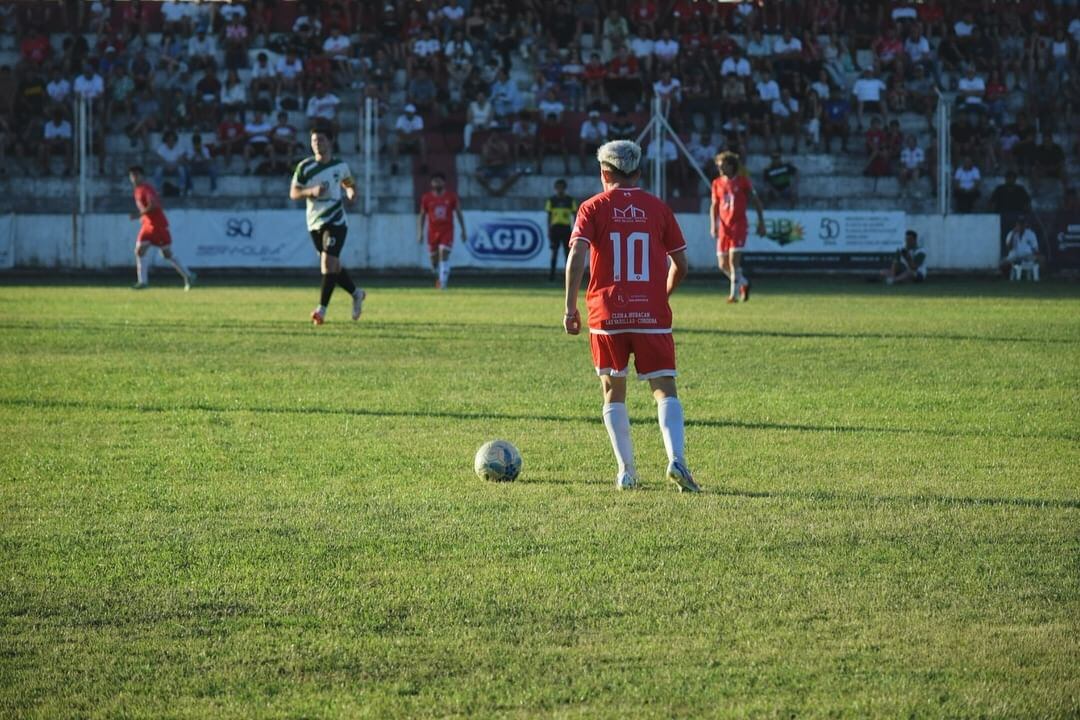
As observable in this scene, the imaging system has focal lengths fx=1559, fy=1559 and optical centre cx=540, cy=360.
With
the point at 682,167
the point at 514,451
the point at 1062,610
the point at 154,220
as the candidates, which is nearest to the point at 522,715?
the point at 1062,610

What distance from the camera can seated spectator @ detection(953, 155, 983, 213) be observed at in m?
35.5

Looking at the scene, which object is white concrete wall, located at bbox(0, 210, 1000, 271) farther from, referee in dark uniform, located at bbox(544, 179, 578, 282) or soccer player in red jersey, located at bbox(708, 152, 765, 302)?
soccer player in red jersey, located at bbox(708, 152, 765, 302)

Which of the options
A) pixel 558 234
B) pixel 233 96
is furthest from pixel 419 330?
pixel 233 96

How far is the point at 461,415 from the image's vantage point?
1134 cm

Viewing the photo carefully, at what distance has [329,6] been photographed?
40281mm

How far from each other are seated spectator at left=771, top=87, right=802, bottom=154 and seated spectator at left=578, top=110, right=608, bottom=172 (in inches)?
168

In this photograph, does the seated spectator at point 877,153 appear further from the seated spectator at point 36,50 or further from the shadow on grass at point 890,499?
the shadow on grass at point 890,499

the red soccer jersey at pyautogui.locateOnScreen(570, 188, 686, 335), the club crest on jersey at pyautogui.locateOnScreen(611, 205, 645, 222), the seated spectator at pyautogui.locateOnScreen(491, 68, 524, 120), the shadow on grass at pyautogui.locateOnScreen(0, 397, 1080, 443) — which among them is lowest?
the shadow on grass at pyautogui.locateOnScreen(0, 397, 1080, 443)

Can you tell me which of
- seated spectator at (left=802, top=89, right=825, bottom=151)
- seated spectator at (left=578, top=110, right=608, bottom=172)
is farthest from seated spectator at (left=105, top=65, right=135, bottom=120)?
seated spectator at (left=802, top=89, right=825, bottom=151)

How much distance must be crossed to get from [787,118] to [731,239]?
47.7 feet

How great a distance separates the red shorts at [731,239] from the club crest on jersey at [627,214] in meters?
15.5

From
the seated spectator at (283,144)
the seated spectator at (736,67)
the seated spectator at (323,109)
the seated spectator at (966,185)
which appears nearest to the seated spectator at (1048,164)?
the seated spectator at (966,185)

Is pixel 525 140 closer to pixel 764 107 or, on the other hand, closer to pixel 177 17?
pixel 764 107

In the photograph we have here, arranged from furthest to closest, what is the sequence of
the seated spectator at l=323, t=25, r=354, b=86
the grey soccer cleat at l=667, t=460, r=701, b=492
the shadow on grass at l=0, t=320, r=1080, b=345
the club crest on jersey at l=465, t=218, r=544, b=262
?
the seated spectator at l=323, t=25, r=354, b=86
the club crest on jersey at l=465, t=218, r=544, b=262
the shadow on grass at l=0, t=320, r=1080, b=345
the grey soccer cleat at l=667, t=460, r=701, b=492
